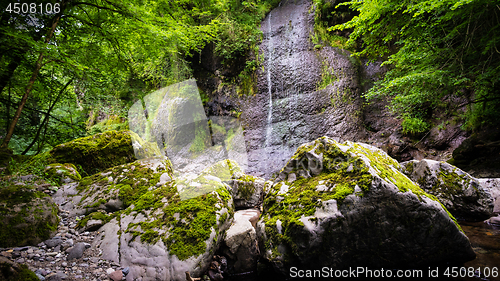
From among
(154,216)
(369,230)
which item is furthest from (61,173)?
(369,230)

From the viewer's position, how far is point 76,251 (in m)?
2.48

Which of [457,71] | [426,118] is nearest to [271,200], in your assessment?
[457,71]

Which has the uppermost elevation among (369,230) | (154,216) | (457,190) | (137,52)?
(137,52)

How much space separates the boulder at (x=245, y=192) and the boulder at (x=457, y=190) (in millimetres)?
3834

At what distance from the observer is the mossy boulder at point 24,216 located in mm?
2367

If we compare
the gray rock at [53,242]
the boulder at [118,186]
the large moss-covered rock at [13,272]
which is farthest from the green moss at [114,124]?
the large moss-covered rock at [13,272]

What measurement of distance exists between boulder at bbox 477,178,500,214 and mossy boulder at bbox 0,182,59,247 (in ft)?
26.5

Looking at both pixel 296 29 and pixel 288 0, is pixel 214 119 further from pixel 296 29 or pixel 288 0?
pixel 288 0

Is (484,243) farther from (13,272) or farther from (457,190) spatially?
(13,272)

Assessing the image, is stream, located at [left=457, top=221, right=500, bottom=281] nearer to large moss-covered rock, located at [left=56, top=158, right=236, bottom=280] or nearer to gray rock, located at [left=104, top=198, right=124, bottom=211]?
large moss-covered rock, located at [left=56, top=158, right=236, bottom=280]

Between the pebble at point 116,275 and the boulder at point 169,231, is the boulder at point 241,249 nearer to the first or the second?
the boulder at point 169,231

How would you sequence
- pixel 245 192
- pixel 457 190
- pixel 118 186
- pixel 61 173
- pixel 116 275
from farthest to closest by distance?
pixel 245 192, pixel 457 190, pixel 61 173, pixel 118 186, pixel 116 275

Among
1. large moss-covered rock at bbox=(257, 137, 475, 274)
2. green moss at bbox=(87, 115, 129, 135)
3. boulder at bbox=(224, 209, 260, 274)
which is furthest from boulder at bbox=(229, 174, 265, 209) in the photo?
green moss at bbox=(87, 115, 129, 135)

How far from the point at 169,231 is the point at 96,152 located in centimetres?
333
